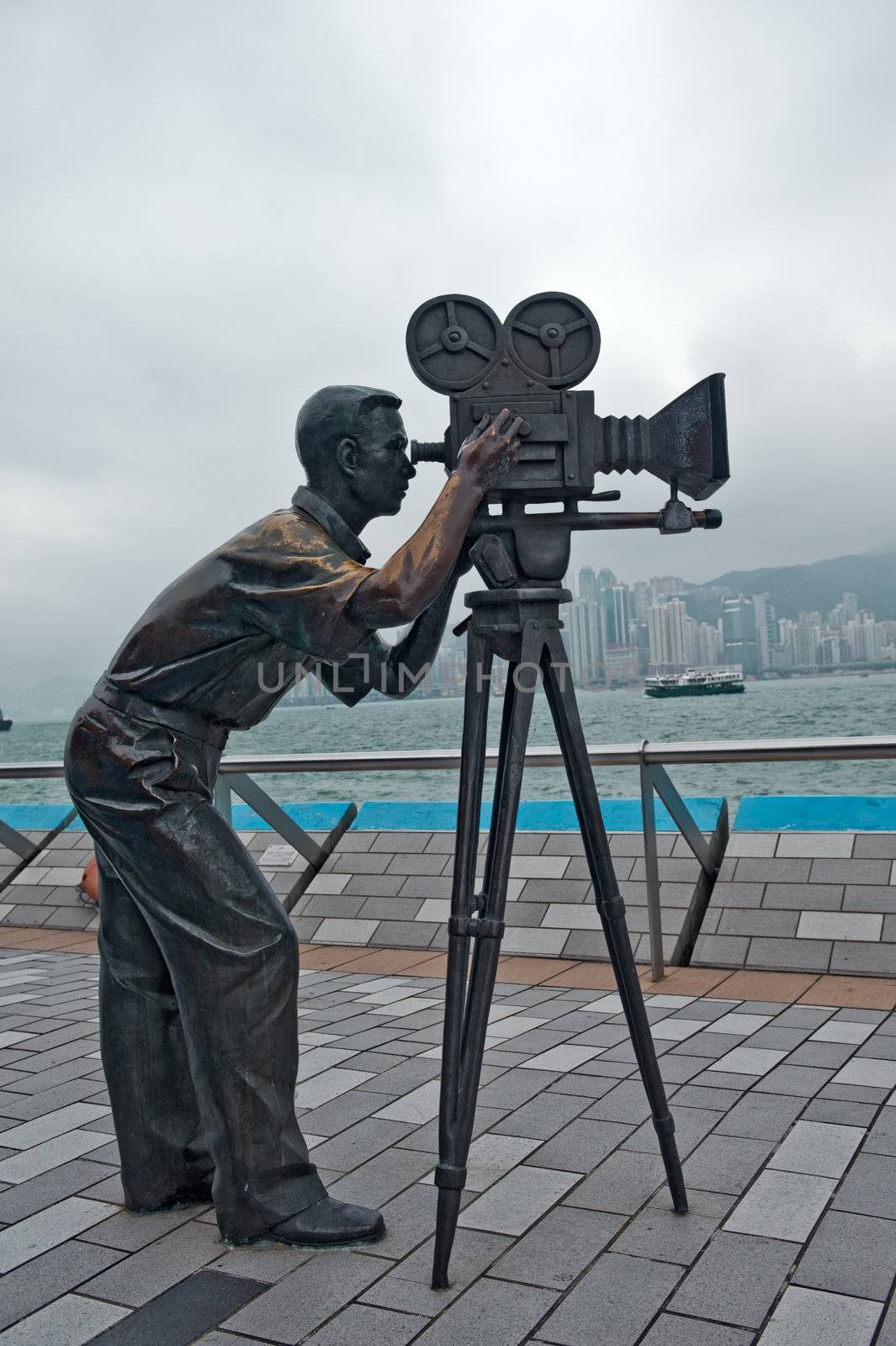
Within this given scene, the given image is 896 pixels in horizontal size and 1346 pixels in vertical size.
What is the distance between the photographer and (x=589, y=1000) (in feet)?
14.0

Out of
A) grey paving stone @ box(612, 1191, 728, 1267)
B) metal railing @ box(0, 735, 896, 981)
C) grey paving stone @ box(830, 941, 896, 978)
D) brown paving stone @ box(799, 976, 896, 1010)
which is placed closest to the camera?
grey paving stone @ box(612, 1191, 728, 1267)

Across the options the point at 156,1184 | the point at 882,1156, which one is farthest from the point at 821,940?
the point at 156,1184

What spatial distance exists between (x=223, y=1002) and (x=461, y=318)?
151cm

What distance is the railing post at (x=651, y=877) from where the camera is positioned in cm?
452

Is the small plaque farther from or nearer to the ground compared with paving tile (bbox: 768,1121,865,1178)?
farther from the ground

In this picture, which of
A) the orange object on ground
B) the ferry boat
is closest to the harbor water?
the ferry boat

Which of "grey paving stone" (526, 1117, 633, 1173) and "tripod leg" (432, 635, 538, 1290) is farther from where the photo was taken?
"grey paving stone" (526, 1117, 633, 1173)

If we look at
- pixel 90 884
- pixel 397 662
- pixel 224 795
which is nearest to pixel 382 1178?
pixel 397 662

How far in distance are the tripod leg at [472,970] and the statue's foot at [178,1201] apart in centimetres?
72

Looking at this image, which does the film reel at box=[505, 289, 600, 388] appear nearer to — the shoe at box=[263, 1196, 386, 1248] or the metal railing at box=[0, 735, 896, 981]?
the shoe at box=[263, 1196, 386, 1248]

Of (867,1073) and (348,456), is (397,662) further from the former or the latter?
(867,1073)

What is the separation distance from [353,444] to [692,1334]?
71.6 inches

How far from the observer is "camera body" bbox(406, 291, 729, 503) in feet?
7.63

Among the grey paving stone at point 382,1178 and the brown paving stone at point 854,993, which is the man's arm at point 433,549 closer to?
the grey paving stone at point 382,1178
